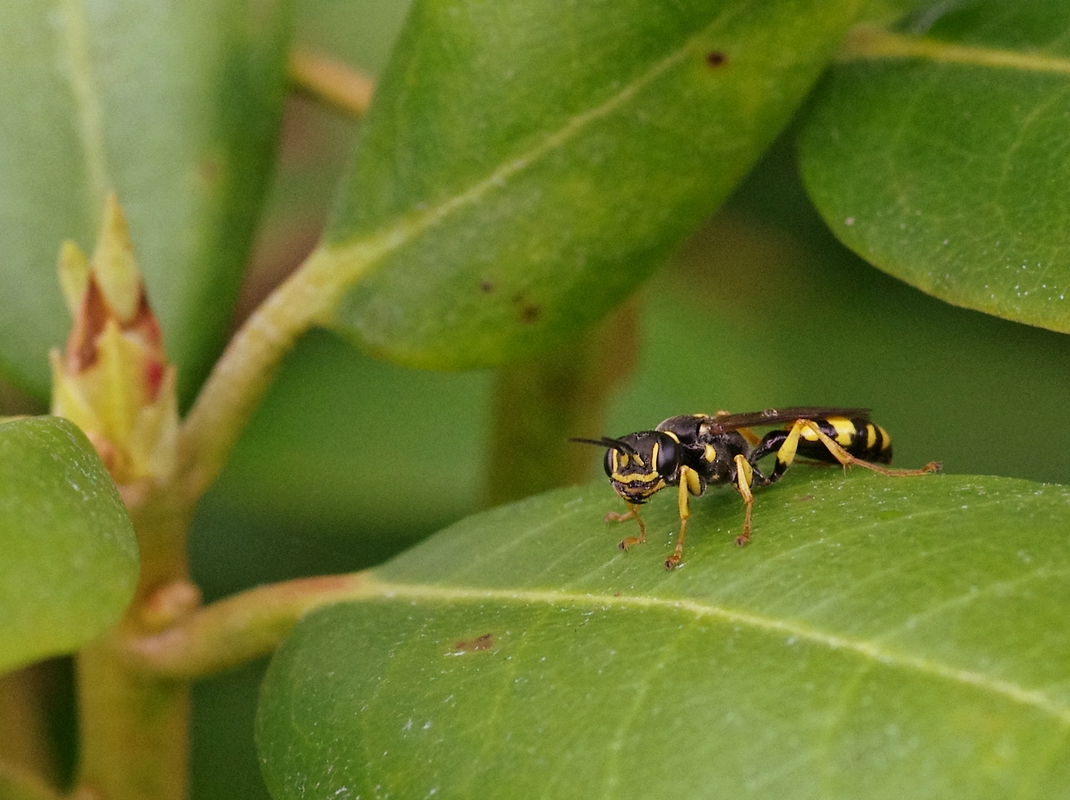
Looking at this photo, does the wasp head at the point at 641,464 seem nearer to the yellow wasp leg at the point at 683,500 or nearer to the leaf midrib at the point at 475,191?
the yellow wasp leg at the point at 683,500

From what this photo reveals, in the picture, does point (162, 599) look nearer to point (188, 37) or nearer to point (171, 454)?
point (171, 454)

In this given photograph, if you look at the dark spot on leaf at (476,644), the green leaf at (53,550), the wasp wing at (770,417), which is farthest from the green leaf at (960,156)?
the green leaf at (53,550)

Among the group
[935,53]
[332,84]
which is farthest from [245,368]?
[935,53]

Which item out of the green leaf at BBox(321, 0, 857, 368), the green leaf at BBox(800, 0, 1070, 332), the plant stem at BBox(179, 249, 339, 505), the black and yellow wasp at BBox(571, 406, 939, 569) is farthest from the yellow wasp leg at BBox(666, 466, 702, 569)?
the plant stem at BBox(179, 249, 339, 505)

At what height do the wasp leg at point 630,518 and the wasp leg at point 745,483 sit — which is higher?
the wasp leg at point 745,483

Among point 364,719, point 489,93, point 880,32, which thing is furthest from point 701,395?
point 364,719

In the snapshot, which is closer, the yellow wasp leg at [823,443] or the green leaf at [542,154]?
the green leaf at [542,154]

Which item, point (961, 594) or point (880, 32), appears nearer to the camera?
point (961, 594)
